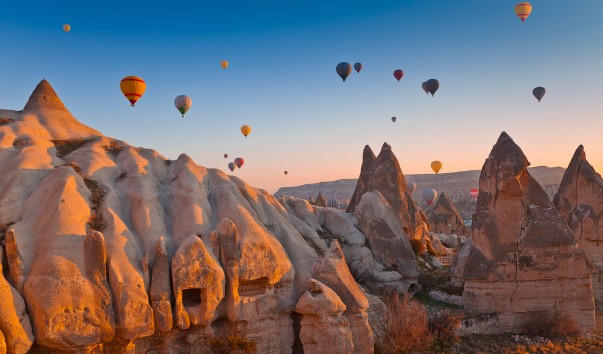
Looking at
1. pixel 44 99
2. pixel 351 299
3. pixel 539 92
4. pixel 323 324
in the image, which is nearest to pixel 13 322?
pixel 323 324

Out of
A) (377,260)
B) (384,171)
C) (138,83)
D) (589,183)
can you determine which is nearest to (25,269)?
(138,83)

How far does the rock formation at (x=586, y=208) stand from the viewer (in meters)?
Result: 27.8

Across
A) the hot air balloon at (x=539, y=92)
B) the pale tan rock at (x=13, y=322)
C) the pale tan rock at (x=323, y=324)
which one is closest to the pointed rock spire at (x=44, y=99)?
the pale tan rock at (x=13, y=322)

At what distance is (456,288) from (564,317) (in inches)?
174

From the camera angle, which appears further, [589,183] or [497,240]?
[589,183]

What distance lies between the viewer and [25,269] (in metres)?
13.5

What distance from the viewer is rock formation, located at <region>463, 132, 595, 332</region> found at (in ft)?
68.6

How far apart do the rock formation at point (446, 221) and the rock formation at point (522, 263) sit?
30.2m

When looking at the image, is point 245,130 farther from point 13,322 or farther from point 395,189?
point 13,322

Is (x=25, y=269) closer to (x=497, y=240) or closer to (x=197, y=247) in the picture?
(x=197, y=247)

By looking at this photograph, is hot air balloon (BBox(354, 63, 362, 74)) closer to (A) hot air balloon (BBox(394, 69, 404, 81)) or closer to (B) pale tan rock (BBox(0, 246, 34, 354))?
(A) hot air balloon (BBox(394, 69, 404, 81))

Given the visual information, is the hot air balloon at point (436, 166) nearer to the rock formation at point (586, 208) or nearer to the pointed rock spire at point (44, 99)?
the rock formation at point (586, 208)

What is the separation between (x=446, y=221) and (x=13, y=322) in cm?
4466

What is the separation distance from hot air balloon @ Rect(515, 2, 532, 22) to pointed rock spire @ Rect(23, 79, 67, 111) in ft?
89.1
